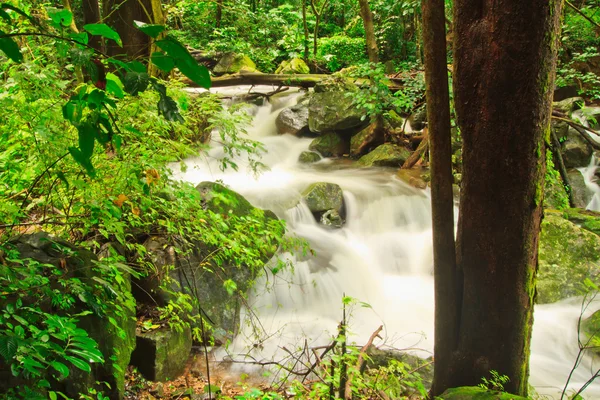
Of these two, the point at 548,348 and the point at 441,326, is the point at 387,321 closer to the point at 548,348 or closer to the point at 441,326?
the point at 548,348

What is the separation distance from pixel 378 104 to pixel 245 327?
187 inches

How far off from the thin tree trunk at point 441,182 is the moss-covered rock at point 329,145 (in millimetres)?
7333

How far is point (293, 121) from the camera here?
10.2 metres

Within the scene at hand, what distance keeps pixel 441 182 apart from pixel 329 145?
7.39 meters

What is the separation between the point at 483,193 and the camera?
7.58 ft

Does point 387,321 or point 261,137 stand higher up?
point 261,137

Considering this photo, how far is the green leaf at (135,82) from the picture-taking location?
3.10ft

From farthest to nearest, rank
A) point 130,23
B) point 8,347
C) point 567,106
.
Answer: point 567,106 < point 130,23 < point 8,347

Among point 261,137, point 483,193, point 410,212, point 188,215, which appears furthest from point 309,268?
point 261,137

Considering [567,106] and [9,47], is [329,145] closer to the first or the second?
[567,106]

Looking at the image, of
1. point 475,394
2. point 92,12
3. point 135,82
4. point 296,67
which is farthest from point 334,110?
point 135,82

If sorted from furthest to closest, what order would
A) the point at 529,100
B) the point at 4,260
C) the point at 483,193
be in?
the point at 483,193
the point at 529,100
the point at 4,260

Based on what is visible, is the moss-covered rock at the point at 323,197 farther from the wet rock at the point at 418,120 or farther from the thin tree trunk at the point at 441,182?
the thin tree trunk at the point at 441,182

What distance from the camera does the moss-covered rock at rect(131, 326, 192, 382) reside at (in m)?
3.38
